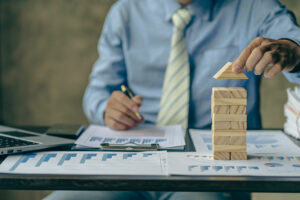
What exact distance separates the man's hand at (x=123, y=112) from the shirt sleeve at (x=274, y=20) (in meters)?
0.60

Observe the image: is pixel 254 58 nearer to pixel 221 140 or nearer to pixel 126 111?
pixel 221 140

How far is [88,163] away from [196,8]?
2.99 feet

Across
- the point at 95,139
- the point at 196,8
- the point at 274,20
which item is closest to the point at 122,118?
the point at 95,139

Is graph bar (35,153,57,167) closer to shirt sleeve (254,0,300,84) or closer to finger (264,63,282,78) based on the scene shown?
finger (264,63,282,78)

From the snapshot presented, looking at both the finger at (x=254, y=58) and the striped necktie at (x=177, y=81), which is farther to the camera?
the striped necktie at (x=177, y=81)

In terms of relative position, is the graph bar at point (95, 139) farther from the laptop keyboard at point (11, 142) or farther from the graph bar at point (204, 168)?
the graph bar at point (204, 168)

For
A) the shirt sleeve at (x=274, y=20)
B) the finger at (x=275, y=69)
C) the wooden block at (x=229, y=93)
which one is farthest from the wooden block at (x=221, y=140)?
the shirt sleeve at (x=274, y=20)

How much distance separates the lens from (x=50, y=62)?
2146mm

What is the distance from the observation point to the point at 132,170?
2.46 feet

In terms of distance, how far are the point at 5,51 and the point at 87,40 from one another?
531 millimetres

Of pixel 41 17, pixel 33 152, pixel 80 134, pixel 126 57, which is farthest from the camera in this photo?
pixel 41 17

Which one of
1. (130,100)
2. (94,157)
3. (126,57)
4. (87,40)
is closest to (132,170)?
(94,157)

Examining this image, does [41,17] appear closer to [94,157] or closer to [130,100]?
[130,100]

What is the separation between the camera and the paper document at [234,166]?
2.39ft
